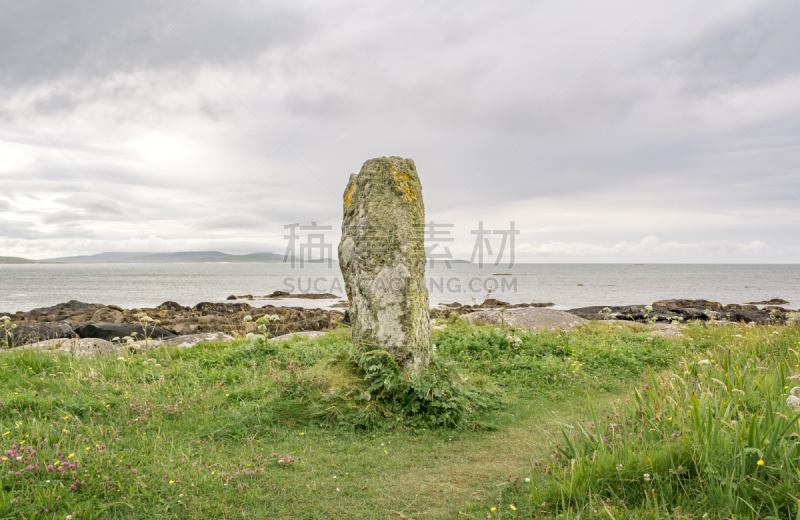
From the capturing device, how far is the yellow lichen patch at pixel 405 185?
7418 mm

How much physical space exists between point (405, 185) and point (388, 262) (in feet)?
4.60

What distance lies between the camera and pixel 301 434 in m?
5.65

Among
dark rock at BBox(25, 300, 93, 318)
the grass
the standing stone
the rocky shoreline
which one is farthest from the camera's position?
dark rock at BBox(25, 300, 93, 318)

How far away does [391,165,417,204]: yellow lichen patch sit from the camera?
742cm

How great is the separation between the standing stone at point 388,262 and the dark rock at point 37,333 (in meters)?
10.4

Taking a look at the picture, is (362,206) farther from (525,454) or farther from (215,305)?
(215,305)

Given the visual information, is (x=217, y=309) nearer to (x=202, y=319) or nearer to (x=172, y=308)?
(x=172, y=308)

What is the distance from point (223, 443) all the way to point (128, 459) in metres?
1.06

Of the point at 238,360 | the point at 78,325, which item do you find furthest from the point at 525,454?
the point at 78,325

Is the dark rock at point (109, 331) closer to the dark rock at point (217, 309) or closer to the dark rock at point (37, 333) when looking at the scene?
the dark rock at point (37, 333)

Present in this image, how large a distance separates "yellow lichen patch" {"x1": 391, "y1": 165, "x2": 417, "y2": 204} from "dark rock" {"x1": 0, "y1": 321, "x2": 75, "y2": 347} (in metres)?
11.4

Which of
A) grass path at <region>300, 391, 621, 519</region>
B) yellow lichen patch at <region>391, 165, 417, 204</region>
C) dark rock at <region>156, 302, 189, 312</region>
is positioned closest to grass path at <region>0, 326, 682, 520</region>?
grass path at <region>300, 391, 621, 519</region>

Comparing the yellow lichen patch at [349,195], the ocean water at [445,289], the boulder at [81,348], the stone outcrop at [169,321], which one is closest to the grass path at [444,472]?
the yellow lichen patch at [349,195]

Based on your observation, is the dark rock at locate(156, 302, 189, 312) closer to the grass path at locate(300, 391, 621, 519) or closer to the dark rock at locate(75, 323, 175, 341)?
the dark rock at locate(75, 323, 175, 341)
